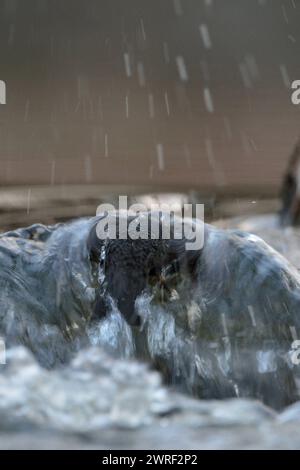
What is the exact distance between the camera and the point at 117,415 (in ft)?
6.04

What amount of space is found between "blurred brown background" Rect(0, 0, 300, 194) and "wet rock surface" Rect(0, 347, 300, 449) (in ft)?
11.1

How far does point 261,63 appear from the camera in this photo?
6.60 metres

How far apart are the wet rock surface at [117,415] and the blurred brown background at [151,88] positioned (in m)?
3.39

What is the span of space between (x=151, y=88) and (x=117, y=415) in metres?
4.74

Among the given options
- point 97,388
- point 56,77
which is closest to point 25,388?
point 97,388

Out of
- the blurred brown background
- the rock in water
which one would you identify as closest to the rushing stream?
the rock in water

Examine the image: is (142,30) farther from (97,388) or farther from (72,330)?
(97,388)

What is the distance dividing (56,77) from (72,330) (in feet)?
13.3

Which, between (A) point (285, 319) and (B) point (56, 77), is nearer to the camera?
(A) point (285, 319)

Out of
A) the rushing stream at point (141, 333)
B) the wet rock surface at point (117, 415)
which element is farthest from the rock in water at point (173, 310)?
the wet rock surface at point (117, 415)

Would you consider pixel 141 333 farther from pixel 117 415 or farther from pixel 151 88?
pixel 151 88

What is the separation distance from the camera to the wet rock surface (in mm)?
1735

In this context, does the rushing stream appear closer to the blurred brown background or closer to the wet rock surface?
the wet rock surface

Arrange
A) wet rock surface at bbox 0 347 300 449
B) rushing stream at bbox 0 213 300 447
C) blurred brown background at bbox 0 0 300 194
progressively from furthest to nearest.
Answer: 1. blurred brown background at bbox 0 0 300 194
2. rushing stream at bbox 0 213 300 447
3. wet rock surface at bbox 0 347 300 449
